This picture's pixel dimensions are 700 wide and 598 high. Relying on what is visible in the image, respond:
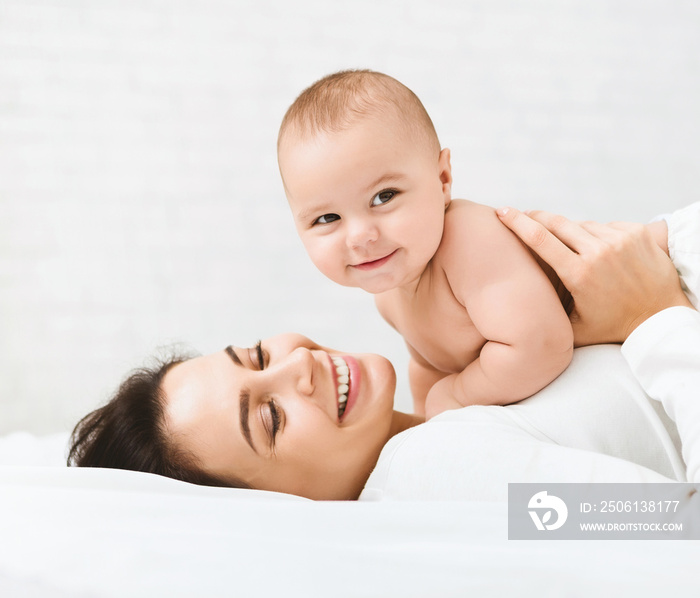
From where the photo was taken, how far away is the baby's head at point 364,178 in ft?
3.50

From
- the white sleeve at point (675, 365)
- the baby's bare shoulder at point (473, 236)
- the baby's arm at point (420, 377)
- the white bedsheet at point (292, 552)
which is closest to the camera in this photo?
the white bedsheet at point (292, 552)

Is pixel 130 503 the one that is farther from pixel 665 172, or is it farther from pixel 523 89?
pixel 665 172

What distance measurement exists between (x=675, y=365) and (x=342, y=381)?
0.58m

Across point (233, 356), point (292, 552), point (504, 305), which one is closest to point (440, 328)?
point (504, 305)

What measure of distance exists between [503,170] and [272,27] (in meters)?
0.92

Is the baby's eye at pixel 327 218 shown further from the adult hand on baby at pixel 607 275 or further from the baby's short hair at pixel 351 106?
the adult hand on baby at pixel 607 275

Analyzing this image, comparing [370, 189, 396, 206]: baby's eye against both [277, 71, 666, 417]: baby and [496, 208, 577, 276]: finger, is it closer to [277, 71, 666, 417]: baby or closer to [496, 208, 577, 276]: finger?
[277, 71, 666, 417]: baby

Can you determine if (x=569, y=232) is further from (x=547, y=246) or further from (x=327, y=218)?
(x=327, y=218)

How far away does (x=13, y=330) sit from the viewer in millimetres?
2199

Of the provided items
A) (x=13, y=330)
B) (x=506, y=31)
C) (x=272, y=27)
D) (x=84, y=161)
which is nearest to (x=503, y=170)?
(x=506, y=31)

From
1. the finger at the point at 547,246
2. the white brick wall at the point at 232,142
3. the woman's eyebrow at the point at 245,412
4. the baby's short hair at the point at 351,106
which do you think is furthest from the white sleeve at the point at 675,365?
Result: the white brick wall at the point at 232,142

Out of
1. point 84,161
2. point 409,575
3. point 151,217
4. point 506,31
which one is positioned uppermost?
point 506,31

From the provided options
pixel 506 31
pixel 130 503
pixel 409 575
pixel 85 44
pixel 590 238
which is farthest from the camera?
pixel 506 31

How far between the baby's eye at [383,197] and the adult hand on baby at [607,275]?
24cm
